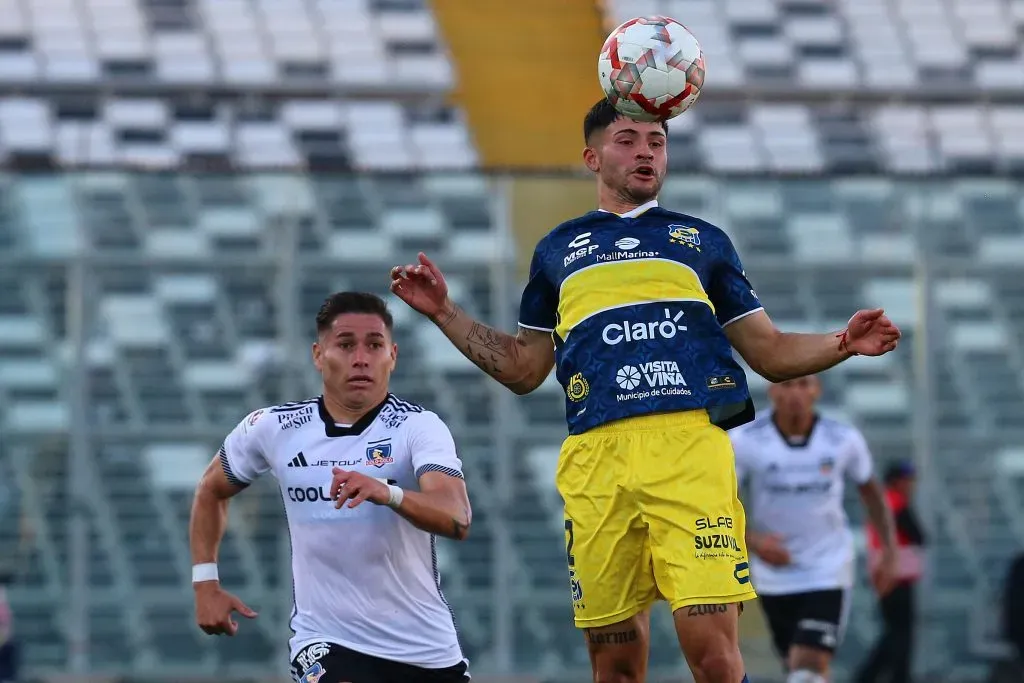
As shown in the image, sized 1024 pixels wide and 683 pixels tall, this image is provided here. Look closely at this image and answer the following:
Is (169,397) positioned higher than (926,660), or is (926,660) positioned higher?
(169,397)

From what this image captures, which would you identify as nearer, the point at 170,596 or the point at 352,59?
the point at 170,596

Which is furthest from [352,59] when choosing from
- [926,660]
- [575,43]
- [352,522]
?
[352,522]

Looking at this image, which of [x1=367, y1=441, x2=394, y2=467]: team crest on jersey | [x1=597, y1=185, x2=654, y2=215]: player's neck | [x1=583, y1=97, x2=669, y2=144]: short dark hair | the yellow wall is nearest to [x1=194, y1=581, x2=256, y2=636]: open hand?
[x1=367, y1=441, x2=394, y2=467]: team crest on jersey

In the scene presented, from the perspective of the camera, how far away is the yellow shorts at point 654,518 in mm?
4910

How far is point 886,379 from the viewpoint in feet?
39.8

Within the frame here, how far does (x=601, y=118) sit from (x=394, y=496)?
141 centimetres

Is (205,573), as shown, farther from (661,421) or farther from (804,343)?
(804,343)

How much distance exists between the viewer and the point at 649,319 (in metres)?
5.04

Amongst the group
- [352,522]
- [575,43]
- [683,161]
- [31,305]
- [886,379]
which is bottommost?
[352,522]

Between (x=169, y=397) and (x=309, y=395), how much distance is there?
1045 mm

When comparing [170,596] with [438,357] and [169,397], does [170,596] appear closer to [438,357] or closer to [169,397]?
[169,397]

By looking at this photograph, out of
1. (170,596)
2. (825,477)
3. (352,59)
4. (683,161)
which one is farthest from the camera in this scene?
(352,59)

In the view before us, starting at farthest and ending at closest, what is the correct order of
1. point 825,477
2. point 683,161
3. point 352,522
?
point 683,161, point 825,477, point 352,522

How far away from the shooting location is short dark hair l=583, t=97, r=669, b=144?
530 cm
